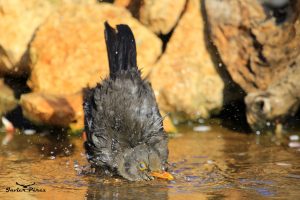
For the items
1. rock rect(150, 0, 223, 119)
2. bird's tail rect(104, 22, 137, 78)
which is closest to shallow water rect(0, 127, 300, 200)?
rock rect(150, 0, 223, 119)

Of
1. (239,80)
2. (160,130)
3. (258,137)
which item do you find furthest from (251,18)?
(160,130)

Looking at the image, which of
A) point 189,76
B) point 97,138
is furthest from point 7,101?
point 97,138

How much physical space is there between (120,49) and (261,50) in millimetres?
2065

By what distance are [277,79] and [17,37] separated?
3214 mm

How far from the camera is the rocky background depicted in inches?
332

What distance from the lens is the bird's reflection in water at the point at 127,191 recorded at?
20.2 feet

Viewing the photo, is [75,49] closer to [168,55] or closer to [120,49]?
[168,55]

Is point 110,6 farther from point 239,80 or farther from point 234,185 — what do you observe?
point 234,185

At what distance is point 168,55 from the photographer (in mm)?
9102

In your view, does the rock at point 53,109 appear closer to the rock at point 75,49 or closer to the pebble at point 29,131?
the pebble at point 29,131

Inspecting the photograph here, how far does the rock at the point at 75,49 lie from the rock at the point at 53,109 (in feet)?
1.11

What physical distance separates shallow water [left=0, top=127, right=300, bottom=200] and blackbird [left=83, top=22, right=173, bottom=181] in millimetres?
162

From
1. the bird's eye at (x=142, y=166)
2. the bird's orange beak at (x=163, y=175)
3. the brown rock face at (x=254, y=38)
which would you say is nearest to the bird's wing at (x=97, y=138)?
the bird's eye at (x=142, y=166)

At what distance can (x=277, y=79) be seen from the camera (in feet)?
27.7
